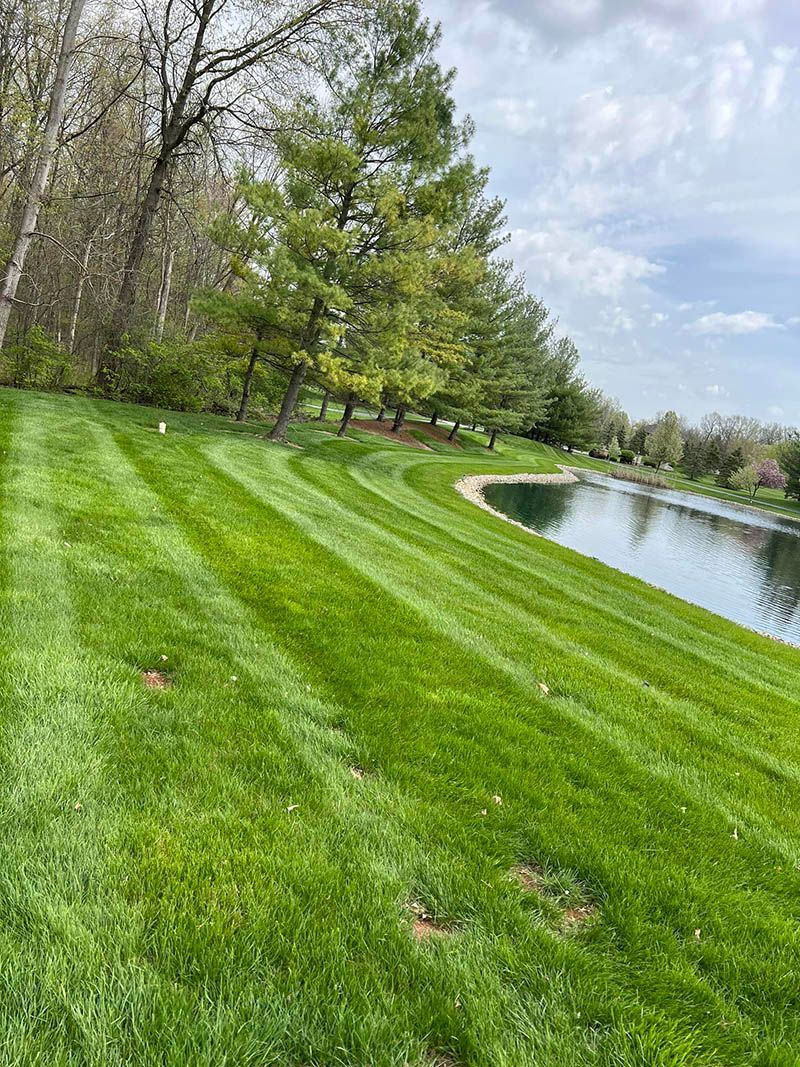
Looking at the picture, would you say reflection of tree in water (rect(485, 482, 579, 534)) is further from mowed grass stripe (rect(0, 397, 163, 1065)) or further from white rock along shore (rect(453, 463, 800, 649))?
mowed grass stripe (rect(0, 397, 163, 1065))

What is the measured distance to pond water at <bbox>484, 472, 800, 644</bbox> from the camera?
10820mm

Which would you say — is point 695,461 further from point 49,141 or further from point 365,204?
point 49,141

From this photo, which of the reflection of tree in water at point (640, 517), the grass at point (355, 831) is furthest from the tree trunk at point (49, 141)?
the reflection of tree in water at point (640, 517)

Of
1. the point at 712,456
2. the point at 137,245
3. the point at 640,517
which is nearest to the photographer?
the point at 137,245

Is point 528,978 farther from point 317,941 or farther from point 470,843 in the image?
point 317,941

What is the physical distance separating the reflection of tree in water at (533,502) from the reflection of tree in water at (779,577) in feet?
17.2

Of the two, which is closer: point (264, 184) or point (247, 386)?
point (264, 184)

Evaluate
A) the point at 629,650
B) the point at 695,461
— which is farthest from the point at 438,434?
the point at 695,461

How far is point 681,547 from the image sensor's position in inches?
643

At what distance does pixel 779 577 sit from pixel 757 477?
5057 cm

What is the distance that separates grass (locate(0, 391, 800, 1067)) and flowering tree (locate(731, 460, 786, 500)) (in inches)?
2297

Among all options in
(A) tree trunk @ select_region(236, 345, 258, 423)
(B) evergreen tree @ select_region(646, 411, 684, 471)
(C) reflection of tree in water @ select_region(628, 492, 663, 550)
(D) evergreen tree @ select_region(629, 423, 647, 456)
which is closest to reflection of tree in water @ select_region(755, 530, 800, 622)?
(C) reflection of tree in water @ select_region(628, 492, 663, 550)

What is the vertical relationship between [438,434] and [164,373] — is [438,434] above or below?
above

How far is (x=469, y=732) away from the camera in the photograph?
2.83 meters
